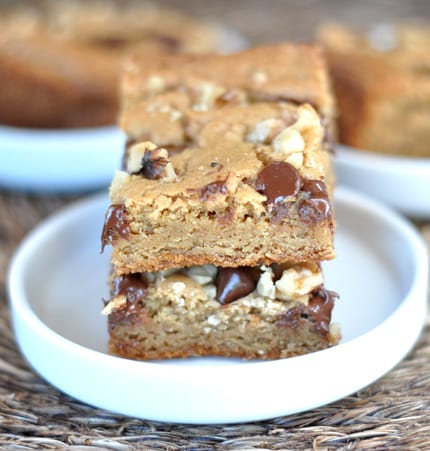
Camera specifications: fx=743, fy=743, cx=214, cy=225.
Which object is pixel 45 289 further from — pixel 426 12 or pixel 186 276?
pixel 426 12

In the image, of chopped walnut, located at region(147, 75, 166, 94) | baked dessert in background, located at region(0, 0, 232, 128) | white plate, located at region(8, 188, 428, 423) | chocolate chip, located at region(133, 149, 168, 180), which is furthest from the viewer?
baked dessert in background, located at region(0, 0, 232, 128)

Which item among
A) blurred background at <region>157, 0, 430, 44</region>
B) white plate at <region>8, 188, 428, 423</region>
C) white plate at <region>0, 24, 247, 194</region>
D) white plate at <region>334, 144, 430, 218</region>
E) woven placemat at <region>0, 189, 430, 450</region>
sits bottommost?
woven placemat at <region>0, 189, 430, 450</region>

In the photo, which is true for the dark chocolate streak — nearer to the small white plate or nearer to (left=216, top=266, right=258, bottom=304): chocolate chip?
(left=216, top=266, right=258, bottom=304): chocolate chip

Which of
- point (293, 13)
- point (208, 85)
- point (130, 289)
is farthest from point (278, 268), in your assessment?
point (293, 13)

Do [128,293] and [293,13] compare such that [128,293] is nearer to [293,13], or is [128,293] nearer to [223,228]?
[223,228]

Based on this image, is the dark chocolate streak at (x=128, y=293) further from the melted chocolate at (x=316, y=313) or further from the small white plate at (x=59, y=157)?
the small white plate at (x=59, y=157)

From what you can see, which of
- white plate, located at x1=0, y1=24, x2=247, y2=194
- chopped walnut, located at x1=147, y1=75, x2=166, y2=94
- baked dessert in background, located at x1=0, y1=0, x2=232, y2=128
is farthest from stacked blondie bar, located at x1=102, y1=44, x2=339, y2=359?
baked dessert in background, located at x1=0, y1=0, x2=232, y2=128
